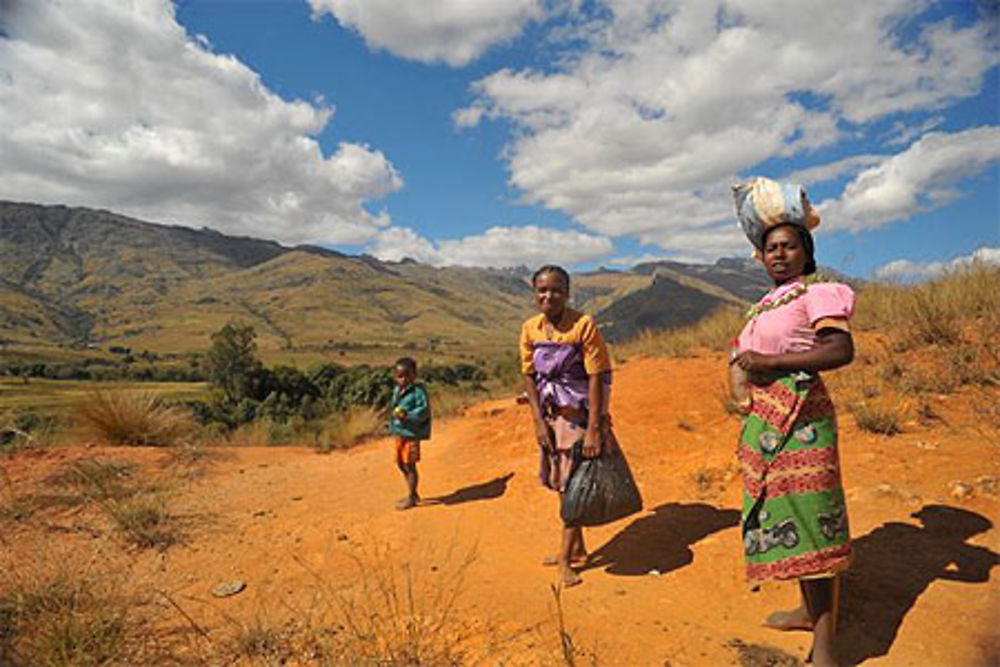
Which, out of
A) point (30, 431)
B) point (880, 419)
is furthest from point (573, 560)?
point (30, 431)

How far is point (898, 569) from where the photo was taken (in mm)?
3162

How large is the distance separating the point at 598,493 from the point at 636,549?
0.97 m

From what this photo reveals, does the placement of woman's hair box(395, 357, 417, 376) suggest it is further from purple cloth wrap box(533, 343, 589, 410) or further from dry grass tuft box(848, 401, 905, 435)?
dry grass tuft box(848, 401, 905, 435)

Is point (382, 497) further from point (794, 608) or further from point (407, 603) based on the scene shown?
point (794, 608)

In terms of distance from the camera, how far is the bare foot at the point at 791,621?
2773 mm

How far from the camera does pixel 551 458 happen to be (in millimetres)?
3766

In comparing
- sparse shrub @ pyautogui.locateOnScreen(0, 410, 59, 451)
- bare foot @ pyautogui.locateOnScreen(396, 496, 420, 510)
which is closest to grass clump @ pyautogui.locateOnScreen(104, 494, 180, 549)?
bare foot @ pyautogui.locateOnScreen(396, 496, 420, 510)

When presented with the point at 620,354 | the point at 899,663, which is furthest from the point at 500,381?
the point at 899,663

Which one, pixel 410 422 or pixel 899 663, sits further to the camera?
A: pixel 410 422

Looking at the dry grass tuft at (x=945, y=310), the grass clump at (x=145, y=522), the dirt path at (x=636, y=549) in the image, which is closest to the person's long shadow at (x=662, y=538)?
the dirt path at (x=636, y=549)

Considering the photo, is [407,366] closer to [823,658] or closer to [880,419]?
[823,658]

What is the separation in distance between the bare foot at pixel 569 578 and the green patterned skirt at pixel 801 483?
1357 mm

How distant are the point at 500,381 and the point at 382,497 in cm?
1061

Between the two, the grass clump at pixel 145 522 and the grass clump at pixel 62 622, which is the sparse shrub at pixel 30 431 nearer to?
the grass clump at pixel 145 522
